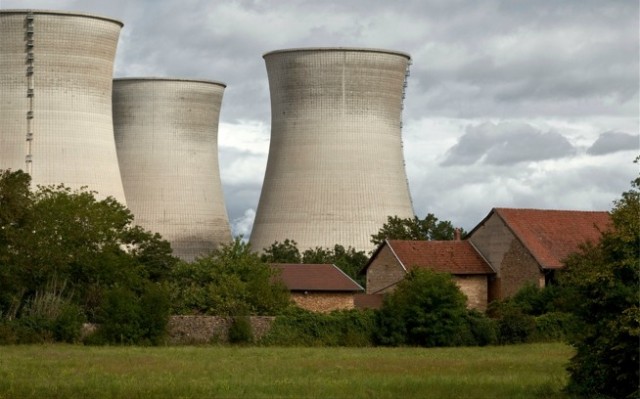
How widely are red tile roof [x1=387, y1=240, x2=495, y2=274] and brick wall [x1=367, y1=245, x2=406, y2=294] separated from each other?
302mm

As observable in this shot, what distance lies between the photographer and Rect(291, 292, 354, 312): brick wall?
115 ft

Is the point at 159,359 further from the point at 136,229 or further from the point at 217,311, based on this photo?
the point at 136,229

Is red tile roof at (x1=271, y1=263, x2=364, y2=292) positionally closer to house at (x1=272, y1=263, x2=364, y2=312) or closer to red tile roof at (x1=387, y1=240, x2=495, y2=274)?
house at (x1=272, y1=263, x2=364, y2=312)

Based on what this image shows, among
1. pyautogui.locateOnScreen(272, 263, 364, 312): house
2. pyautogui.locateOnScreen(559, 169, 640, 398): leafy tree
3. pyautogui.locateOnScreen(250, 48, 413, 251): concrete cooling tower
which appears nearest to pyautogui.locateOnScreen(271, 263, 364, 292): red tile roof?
pyautogui.locateOnScreen(272, 263, 364, 312): house

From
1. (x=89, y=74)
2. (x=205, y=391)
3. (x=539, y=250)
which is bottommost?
(x=205, y=391)

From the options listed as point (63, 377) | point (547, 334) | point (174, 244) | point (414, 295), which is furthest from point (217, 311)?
point (174, 244)

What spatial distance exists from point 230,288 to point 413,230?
40.6 ft

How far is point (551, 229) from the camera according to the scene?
3788 cm

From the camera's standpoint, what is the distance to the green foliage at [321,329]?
2936 centimetres

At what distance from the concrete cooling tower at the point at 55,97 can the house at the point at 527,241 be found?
33.3 ft

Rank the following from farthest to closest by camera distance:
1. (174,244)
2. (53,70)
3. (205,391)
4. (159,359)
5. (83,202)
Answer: (174,244) < (53,70) < (83,202) < (159,359) < (205,391)

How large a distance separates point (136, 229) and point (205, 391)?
2172cm

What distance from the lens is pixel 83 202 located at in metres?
34.6

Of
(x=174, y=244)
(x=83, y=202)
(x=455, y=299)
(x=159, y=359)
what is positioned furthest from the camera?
(x=174, y=244)
